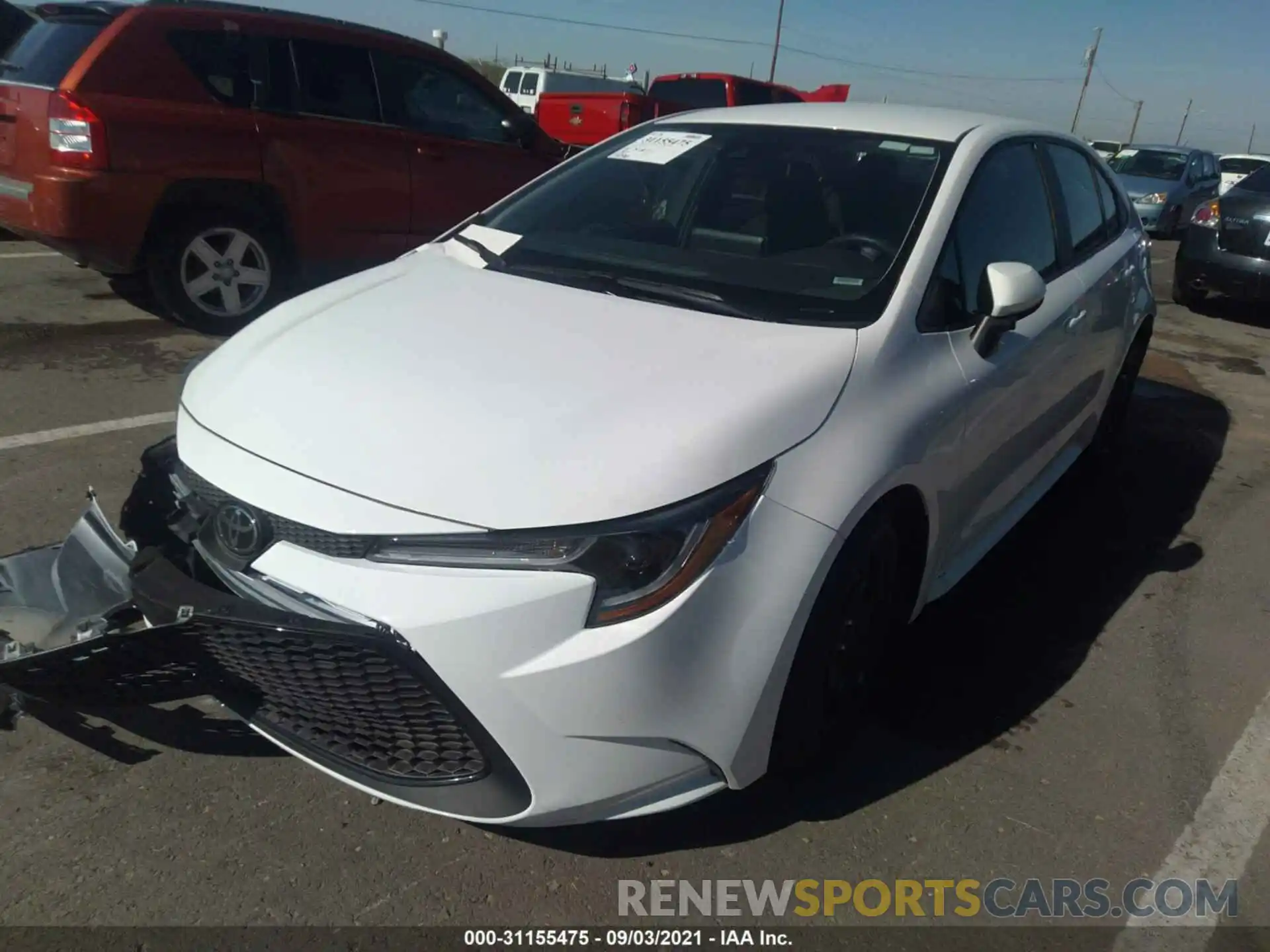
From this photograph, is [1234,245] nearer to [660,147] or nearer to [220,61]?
[660,147]

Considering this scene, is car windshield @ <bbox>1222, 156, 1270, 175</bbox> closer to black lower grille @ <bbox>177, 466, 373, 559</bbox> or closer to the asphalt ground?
the asphalt ground

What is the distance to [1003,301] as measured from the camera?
2.66 metres

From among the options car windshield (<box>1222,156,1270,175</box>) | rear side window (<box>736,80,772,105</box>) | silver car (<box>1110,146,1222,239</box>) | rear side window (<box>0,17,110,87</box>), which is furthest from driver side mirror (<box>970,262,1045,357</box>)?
car windshield (<box>1222,156,1270,175</box>)

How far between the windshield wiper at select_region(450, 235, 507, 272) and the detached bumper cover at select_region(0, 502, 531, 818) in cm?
133

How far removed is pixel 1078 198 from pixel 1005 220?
104 centimetres

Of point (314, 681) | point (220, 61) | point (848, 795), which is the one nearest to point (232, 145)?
point (220, 61)

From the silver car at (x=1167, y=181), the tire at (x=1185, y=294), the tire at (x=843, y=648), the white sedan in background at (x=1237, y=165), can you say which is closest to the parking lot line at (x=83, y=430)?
the tire at (x=843, y=648)

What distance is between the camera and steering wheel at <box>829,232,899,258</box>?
9.11 feet

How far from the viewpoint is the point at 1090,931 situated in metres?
2.21

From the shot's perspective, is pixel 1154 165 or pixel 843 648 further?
pixel 1154 165

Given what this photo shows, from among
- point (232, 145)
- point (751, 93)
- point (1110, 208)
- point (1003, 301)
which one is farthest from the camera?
point (751, 93)

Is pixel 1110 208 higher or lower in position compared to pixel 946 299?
higher

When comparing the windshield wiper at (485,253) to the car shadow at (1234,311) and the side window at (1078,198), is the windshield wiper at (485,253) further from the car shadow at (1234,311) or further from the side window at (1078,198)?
the car shadow at (1234,311)

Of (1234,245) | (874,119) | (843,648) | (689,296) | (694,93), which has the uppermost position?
(874,119)
